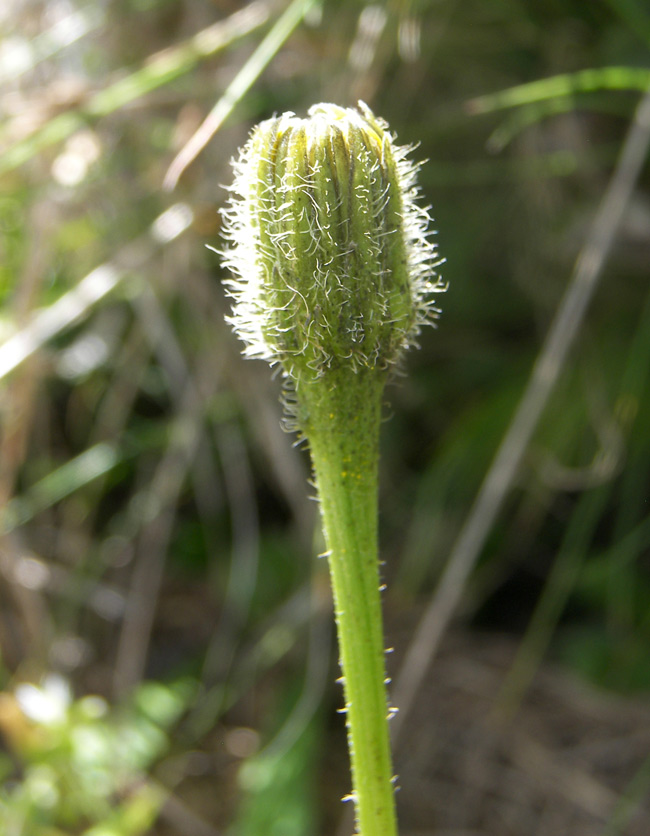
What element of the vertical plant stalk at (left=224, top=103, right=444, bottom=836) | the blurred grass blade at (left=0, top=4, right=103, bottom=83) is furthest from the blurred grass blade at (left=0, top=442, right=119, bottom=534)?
the vertical plant stalk at (left=224, top=103, right=444, bottom=836)

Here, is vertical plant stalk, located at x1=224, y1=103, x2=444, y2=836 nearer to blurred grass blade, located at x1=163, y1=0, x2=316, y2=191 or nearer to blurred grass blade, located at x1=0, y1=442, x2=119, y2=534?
blurred grass blade, located at x1=163, y1=0, x2=316, y2=191

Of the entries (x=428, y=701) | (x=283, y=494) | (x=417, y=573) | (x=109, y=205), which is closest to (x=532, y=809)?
(x=428, y=701)

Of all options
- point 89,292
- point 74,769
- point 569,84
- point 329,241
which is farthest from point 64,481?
point 329,241

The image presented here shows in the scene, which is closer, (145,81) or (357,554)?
(357,554)

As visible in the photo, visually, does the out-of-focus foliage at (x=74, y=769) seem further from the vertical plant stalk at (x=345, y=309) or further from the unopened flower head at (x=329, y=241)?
the unopened flower head at (x=329, y=241)

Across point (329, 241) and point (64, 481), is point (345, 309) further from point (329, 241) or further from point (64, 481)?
point (64, 481)
